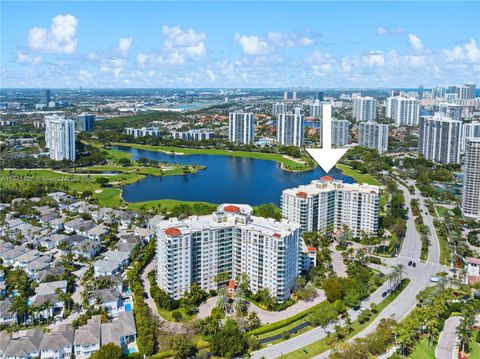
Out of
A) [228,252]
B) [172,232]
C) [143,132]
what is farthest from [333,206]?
[143,132]

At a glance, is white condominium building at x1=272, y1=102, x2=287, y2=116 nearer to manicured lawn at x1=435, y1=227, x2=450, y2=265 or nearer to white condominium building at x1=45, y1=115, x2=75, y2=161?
white condominium building at x1=45, y1=115, x2=75, y2=161

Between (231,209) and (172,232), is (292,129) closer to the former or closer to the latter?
(231,209)

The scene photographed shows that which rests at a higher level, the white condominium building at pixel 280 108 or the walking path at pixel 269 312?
the white condominium building at pixel 280 108

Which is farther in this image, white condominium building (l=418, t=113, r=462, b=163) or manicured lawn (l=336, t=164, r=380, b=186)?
white condominium building (l=418, t=113, r=462, b=163)

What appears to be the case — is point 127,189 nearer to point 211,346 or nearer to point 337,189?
point 337,189

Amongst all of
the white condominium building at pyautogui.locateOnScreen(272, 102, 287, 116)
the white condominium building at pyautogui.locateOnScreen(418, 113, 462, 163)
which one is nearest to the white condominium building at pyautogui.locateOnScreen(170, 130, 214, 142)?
A: the white condominium building at pyautogui.locateOnScreen(272, 102, 287, 116)

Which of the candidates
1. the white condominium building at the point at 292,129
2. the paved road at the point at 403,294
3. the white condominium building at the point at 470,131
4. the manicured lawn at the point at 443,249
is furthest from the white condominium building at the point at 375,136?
the manicured lawn at the point at 443,249

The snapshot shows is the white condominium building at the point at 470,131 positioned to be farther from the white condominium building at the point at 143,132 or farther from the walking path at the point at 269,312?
the walking path at the point at 269,312
